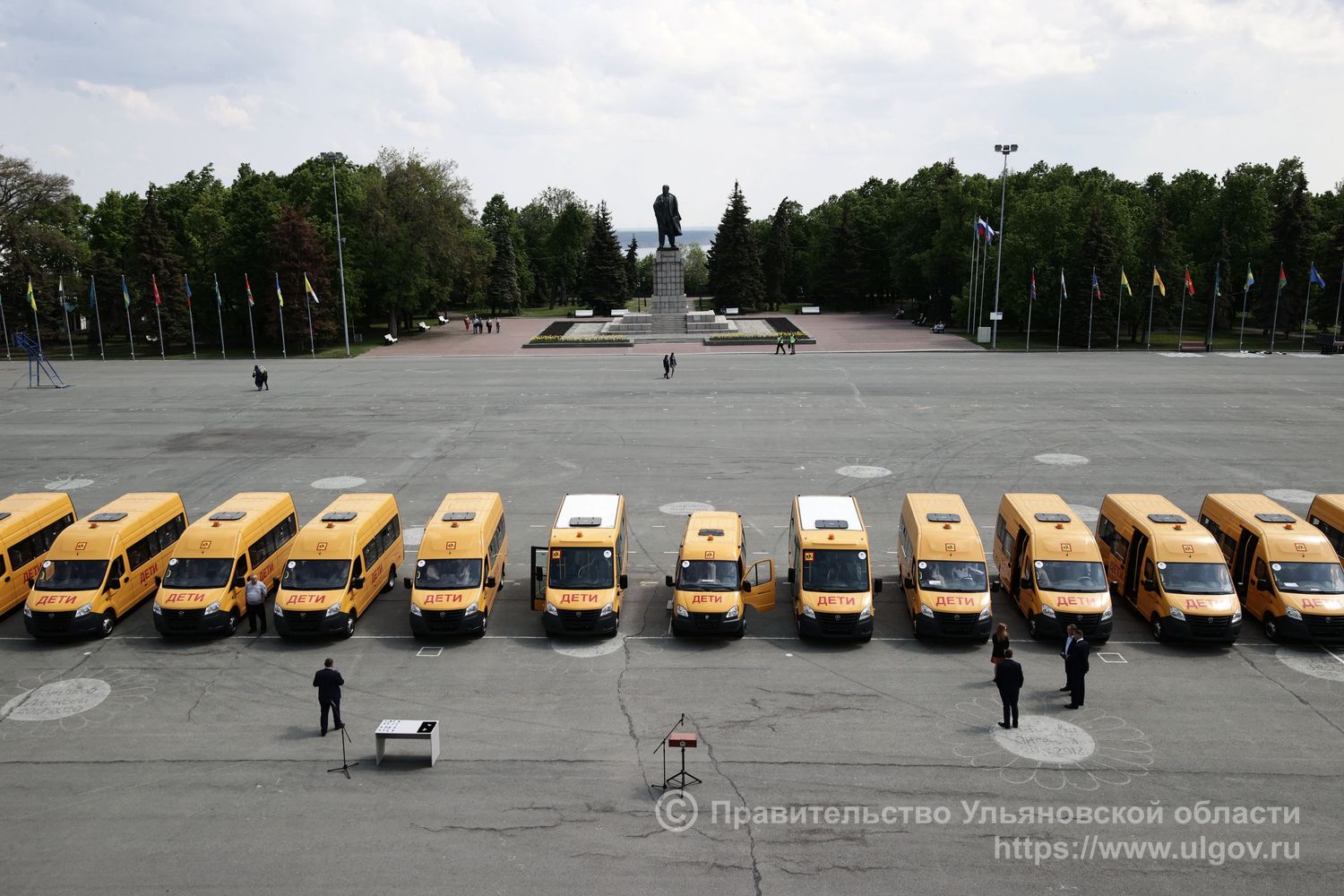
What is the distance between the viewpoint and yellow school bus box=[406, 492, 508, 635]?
17781 millimetres

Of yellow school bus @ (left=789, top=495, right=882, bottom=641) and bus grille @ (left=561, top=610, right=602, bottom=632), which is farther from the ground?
yellow school bus @ (left=789, top=495, right=882, bottom=641)

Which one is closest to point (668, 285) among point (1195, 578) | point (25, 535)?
point (25, 535)

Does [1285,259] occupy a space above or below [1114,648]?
above

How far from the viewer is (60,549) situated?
1880cm

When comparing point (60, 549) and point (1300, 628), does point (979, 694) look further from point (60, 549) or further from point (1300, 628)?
point (60, 549)

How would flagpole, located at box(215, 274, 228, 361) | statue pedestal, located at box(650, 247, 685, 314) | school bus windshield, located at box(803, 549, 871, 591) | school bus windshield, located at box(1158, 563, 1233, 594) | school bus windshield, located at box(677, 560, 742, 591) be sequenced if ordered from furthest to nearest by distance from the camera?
statue pedestal, located at box(650, 247, 685, 314) < flagpole, located at box(215, 274, 228, 361) < school bus windshield, located at box(677, 560, 742, 591) < school bus windshield, located at box(803, 549, 871, 591) < school bus windshield, located at box(1158, 563, 1233, 594)

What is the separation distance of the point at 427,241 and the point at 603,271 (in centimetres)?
2766

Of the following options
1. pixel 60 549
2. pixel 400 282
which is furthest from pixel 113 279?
pixel 60 549

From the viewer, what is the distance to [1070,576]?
18.0 metres

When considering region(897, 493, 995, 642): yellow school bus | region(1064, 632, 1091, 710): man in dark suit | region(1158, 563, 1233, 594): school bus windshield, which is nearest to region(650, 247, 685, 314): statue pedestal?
region(897, 493, 995, 642): yellow school bus

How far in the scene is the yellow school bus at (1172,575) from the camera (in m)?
17.1

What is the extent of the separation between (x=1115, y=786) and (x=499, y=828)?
8.05 m

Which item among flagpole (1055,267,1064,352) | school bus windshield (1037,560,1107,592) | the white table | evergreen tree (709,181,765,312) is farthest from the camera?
evergreen tree (709,181,765,312)

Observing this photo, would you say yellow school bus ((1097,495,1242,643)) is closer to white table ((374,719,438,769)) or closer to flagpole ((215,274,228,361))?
white table ((374,719,438,769))
